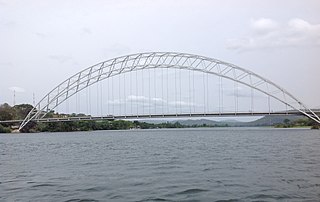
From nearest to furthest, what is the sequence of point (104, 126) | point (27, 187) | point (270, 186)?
point (270, 186) → point (27, 187) → point (104, 126)

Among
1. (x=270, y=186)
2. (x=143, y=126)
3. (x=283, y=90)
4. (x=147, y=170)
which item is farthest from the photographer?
(x=143, y=126)

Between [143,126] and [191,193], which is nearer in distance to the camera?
[191,193]

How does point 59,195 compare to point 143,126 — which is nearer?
point 59,195

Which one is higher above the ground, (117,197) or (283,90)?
(283,90)

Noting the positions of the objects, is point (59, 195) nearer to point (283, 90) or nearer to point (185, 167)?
point (185, 167)

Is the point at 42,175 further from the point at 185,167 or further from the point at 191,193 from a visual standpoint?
the point at 191,193

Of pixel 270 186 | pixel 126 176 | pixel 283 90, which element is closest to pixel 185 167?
pixel 126 176

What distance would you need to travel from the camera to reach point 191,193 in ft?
44.3

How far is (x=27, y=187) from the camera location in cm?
1545

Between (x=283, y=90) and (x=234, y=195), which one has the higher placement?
(x=283, y=90)

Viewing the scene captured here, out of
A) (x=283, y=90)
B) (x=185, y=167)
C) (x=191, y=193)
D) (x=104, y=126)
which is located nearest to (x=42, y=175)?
(x=185, y=167)

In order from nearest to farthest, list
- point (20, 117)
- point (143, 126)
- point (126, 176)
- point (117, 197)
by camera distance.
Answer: point (117, 197)
point (126, 176)
point (20, 117)
point (143, 126)

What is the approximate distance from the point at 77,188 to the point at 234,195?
5.70 meters

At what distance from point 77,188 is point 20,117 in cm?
11002
